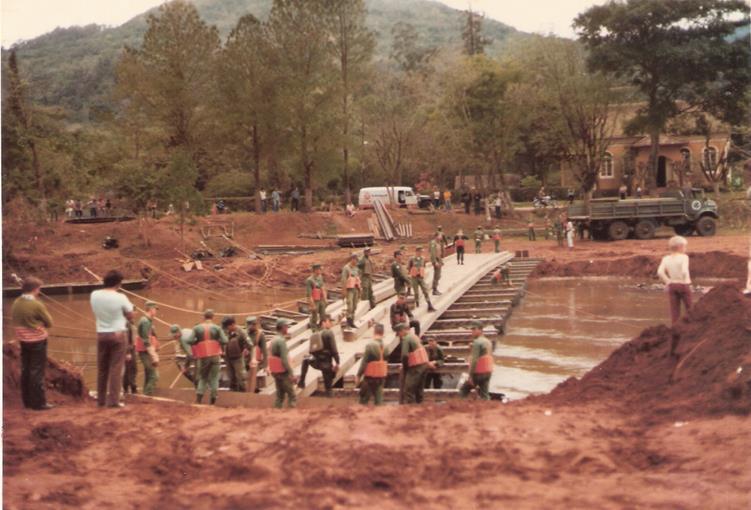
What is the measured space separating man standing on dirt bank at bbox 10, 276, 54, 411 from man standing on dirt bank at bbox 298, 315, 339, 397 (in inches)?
184

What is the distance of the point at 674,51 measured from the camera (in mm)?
35312

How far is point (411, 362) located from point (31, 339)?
5390 mm

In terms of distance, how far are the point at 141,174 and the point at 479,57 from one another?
2337 centimetres

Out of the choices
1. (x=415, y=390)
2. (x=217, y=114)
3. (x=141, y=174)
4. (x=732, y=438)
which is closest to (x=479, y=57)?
(x=217, y=114)

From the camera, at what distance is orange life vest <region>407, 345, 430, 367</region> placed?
12.6m

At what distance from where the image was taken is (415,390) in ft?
42.4

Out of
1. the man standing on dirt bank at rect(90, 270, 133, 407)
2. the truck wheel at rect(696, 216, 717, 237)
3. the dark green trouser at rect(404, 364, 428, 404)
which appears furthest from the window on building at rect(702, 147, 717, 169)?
the man standing on dirt bank at rect(90, 270, 133, 407)

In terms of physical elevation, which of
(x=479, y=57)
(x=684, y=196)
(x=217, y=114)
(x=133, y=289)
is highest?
(x=479, y=57)

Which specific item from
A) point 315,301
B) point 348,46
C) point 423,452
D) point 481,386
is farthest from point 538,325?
point 348,46

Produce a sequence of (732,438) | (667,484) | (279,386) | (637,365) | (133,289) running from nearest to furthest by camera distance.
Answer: (667,484) < (732,438) < (637,365) < (279,386) < (133,289)

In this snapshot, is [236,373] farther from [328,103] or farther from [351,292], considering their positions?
[328,103]

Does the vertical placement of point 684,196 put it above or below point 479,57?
below

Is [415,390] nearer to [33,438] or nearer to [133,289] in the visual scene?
[33,438]

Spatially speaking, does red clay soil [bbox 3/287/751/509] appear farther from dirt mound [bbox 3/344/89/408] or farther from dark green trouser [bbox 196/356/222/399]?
dark green trouser [bbox 196/356/222/399]
